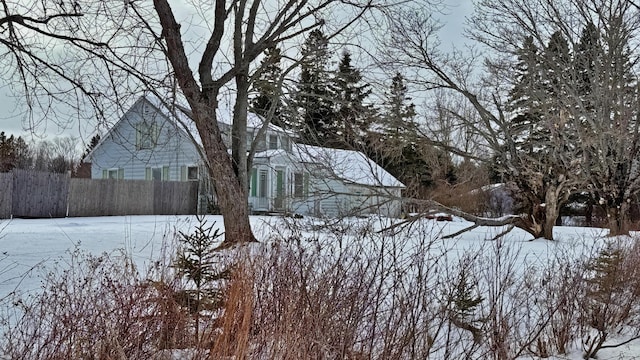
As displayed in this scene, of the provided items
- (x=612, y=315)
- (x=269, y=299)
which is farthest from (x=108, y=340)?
(x=612, y=315)

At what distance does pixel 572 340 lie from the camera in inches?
186

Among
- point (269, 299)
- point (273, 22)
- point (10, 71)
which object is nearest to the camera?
point (269, 299)

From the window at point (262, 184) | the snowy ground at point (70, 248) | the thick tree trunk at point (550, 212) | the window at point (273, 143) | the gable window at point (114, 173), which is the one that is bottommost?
the snowy ground at point (70, 248)

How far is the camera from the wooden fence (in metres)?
17.0

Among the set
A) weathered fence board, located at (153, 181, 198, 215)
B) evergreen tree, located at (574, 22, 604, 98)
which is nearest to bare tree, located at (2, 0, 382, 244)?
evergreen tree, located at (574, 22, 604, 98)

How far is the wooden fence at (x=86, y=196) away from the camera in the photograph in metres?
17.0

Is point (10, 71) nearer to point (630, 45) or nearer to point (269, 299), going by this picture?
point (269, 299)

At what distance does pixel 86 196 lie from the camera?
18609 mm

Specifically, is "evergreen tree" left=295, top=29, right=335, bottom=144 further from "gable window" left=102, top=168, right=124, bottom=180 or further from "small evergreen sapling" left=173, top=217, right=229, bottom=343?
"gable window" left=102, top=168, right=124, bottom=180

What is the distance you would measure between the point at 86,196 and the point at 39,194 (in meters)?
1.57

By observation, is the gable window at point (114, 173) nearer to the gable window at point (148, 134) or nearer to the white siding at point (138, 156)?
the white siding at point (138, 156)

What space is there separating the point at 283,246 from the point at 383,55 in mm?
9389

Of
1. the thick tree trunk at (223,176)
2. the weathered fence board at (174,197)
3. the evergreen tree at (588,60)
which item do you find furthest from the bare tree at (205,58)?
the weathered fence board at (174,197)

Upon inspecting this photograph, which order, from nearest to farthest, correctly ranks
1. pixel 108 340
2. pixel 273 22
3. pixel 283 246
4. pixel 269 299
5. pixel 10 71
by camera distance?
pixel 108 340, pixel 269 299, pixel 283 246, pixel 10 71, pixel 273 22
